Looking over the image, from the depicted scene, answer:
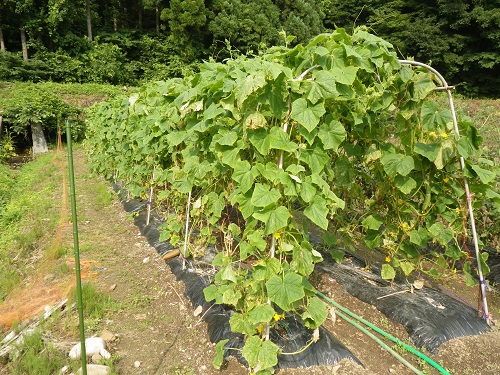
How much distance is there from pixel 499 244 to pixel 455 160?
5.82 feet

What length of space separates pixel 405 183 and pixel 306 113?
1.20 metres

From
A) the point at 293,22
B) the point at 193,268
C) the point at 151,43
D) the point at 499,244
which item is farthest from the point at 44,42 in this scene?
the point at 499,244

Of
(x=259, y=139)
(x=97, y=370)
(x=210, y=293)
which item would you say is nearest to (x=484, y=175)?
(x=259, y=139)

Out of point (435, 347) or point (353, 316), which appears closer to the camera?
point (435, 347)

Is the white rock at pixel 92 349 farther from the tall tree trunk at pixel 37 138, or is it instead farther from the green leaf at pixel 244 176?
the tall tree trunk at pixel 37 138

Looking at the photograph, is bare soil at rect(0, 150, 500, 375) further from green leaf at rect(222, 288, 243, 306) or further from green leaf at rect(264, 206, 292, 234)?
green leaf at rect(264, 206, 292, 234)

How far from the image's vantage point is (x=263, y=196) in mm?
2004

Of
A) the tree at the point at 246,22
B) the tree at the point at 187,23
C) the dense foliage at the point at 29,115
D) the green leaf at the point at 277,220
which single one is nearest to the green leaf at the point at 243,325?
the green leaf at the point at 277,220

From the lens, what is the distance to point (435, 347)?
8.64ft

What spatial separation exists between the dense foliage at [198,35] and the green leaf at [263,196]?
1914cm

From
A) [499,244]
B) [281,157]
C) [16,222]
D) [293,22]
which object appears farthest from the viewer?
[293,22]

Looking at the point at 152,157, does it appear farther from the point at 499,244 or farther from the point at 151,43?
the point at 151,43

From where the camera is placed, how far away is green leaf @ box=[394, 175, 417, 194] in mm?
2744

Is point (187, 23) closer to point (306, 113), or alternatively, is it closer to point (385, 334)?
point (306, 113)
